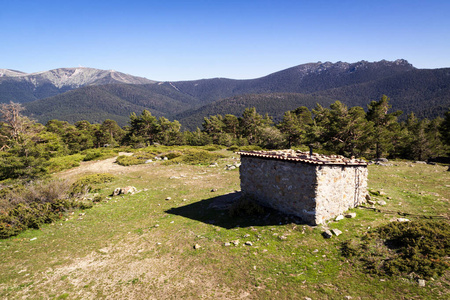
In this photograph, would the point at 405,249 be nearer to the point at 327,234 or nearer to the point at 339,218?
the point at 327,234

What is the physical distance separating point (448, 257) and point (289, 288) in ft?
18.0

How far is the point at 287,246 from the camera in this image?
9031 mm

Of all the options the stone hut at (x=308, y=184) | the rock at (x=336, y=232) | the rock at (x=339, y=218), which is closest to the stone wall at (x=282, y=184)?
the stone hut at (x=308, y=184)

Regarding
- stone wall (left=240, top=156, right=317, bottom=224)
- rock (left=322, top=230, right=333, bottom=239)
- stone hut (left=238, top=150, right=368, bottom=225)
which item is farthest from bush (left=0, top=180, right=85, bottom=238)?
rock (left=322, top=230, right=333, bottom=239)

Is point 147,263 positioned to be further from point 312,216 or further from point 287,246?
point 312,216

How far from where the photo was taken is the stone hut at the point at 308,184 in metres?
9.90

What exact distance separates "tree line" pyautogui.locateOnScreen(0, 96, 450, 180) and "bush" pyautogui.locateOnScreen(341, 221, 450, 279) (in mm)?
23863

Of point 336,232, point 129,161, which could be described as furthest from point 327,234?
point 129,161

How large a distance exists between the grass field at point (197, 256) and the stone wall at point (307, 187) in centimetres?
69

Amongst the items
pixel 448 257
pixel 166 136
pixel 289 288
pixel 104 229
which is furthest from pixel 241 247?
pixel 166 136

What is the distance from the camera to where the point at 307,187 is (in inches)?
393

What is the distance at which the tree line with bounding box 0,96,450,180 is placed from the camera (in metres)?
26.3

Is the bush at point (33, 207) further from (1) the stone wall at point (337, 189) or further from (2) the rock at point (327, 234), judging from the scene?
(1) the stone wall at point (337, 189)

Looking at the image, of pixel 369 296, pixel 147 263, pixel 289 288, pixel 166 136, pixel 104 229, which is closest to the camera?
pixel 369 296
